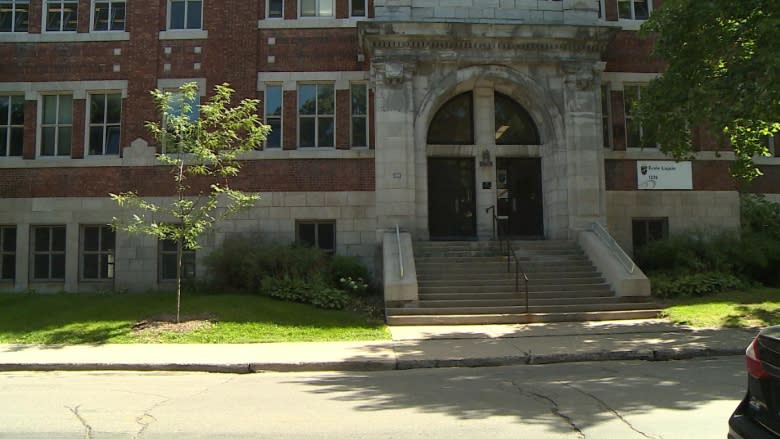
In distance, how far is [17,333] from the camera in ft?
38.9

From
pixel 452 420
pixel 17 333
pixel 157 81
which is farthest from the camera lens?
pixel 157 81

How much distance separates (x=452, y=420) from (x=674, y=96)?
9720 mm

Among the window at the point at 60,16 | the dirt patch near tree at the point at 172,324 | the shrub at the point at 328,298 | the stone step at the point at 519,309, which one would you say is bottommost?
the dirt patch near tree at the point at 172,324

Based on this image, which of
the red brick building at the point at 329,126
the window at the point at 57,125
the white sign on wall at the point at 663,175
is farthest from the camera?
the white sign on wall at the point at 663,175

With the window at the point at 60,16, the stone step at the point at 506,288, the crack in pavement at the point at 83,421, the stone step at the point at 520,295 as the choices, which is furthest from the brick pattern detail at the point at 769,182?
the window at the point at 60,16

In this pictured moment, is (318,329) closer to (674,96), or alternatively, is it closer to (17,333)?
(17,333)

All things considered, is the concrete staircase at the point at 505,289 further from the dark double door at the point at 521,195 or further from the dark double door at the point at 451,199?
the dark double door at the point at 451,199

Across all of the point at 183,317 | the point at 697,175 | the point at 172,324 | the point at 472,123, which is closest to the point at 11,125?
the point at 183,317

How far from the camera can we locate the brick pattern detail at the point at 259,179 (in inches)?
677

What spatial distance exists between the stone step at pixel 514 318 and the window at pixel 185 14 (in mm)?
11651

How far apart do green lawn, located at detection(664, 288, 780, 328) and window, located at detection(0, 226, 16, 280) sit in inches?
714

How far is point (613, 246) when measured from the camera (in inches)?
587

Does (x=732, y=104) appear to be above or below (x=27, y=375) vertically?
above

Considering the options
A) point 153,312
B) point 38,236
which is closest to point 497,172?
point 153,312
